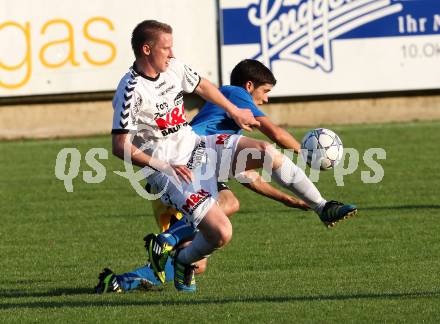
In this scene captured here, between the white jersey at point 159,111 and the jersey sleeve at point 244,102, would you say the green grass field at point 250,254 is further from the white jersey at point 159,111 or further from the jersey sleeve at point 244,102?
the jersey sleeve at point 244,102

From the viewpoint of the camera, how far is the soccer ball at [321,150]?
8703 millimetres

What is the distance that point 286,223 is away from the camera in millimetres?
12062

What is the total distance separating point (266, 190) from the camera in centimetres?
882

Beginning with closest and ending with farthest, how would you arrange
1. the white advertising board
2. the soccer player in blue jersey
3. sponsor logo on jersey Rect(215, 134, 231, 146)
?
1. sponsor logo on jersey Rect(215, 134, 231, 146)
2. the soccer player in blue jersey
3. the white advertising board

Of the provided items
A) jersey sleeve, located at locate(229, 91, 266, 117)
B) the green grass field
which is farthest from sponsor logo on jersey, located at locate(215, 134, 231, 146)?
the green grass field

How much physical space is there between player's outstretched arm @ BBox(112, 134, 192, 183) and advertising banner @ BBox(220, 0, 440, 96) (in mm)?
13817

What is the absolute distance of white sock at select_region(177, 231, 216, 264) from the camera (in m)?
7.81

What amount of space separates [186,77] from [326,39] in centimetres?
1354

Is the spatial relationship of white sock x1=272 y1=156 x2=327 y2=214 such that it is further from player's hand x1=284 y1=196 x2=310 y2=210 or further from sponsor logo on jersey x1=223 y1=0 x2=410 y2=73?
sponsor logo on jersey x1=223 y1=0 x2=410 y2=73

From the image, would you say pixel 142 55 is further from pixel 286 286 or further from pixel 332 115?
pixel 332 115

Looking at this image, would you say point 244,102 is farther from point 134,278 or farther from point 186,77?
point 134,278

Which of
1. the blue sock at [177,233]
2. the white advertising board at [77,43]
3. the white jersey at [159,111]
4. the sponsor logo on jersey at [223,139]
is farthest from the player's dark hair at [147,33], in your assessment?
the white advertising board at [77,43]

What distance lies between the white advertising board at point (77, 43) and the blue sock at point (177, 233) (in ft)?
42.3

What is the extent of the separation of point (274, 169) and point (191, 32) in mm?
13480
